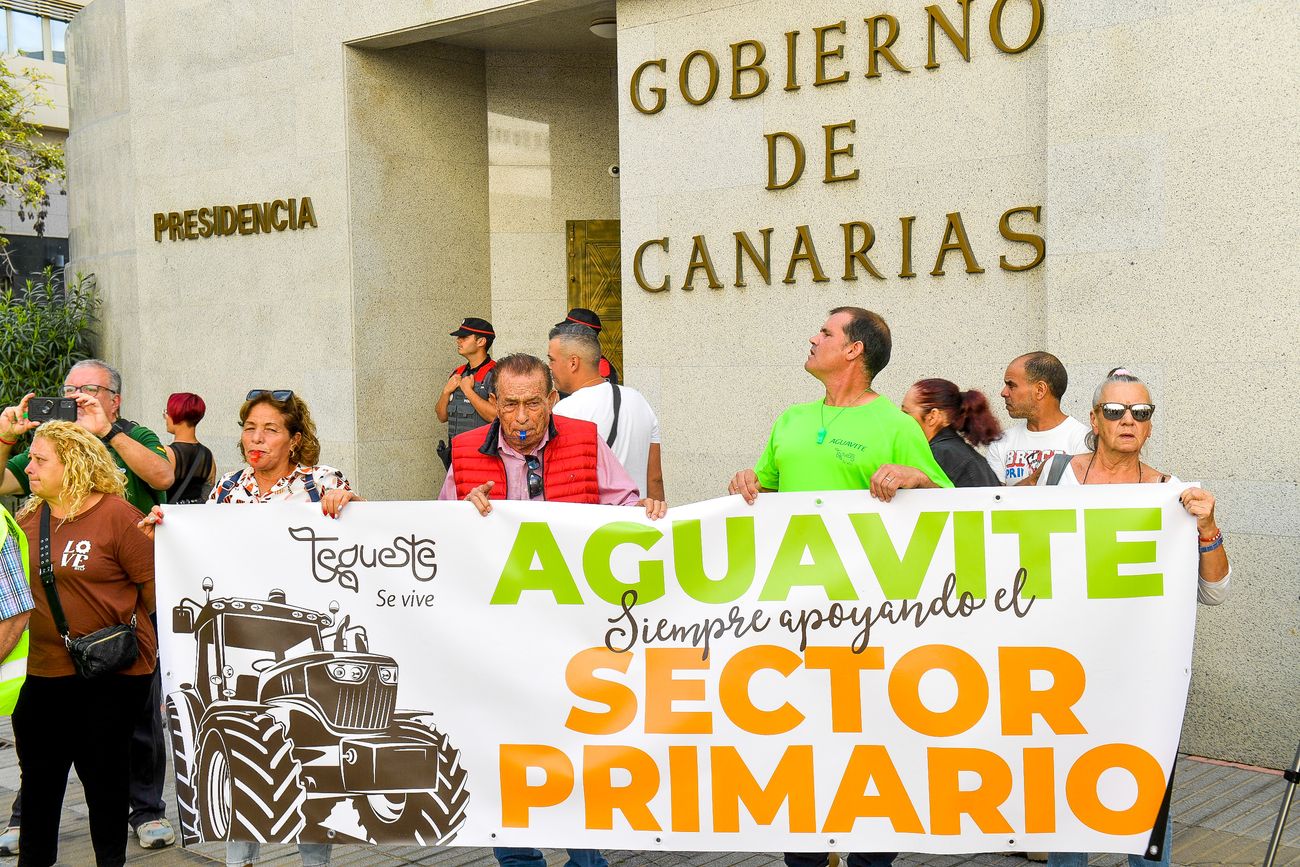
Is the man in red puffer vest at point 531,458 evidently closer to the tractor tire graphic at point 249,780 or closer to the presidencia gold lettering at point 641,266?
the tractor tire graphic at point 249,780

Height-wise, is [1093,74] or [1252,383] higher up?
[1093,74]

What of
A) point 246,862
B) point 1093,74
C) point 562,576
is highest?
point 1093,74

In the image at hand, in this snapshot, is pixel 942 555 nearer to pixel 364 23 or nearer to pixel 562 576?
pixel 562 576

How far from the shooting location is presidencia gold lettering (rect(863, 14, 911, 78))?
737 cm

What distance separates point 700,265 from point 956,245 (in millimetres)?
1748

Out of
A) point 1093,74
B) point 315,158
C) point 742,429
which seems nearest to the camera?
point 1093,74

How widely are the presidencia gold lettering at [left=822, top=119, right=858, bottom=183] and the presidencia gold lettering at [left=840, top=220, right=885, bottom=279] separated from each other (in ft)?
0.87

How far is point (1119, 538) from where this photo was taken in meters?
4.00

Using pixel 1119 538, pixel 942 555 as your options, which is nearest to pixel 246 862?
pixel 942 555

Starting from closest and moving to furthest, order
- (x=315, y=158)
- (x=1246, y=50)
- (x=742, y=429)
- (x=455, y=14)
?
(x=1246, y=50) → (x=742, y=429) → (x=455, y=14) → (x=315, y=158)

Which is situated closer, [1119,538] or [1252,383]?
[1119,538]

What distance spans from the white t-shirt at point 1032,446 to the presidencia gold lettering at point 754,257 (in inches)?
98.0

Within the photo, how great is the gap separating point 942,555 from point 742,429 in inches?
163

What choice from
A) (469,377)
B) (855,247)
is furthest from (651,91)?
(469,377)
